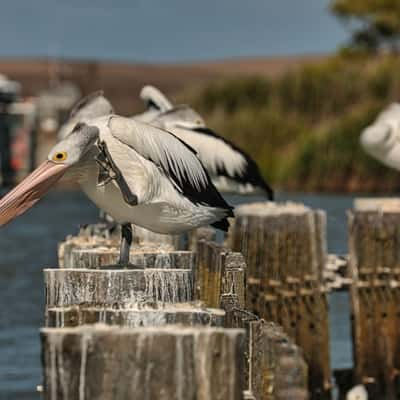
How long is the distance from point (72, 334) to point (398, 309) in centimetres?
726

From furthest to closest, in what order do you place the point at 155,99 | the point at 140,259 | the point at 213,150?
the point at 155,99
the point at 213,150
the point at 140,259

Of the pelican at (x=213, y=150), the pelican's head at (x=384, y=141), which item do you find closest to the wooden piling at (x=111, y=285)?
the pelican at (x=213, y=150)

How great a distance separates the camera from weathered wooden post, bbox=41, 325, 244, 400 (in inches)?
164

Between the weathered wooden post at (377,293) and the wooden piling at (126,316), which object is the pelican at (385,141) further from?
the wooden piling at (126,316)

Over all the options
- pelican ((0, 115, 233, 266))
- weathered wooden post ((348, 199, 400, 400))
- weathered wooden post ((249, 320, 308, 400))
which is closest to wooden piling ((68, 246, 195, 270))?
pelican ((0, 115, 233, 266))

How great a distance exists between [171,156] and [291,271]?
396 centimetres

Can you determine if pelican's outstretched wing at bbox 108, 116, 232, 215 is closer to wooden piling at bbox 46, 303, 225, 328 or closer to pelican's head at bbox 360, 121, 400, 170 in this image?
wooden piling at bbox 46, 303, 225, 328

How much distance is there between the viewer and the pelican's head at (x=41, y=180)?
5.90 meters

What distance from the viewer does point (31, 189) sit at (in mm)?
5918

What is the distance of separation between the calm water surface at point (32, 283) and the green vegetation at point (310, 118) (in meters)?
0.90

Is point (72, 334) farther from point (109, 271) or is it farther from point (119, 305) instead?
point (109, 271)

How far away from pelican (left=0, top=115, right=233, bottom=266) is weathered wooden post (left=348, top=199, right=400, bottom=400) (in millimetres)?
4099

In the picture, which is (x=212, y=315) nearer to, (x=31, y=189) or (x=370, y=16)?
(x=31, y=189)

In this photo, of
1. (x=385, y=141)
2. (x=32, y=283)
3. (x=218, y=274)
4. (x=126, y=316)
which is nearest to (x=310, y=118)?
(x=32, y=283)
